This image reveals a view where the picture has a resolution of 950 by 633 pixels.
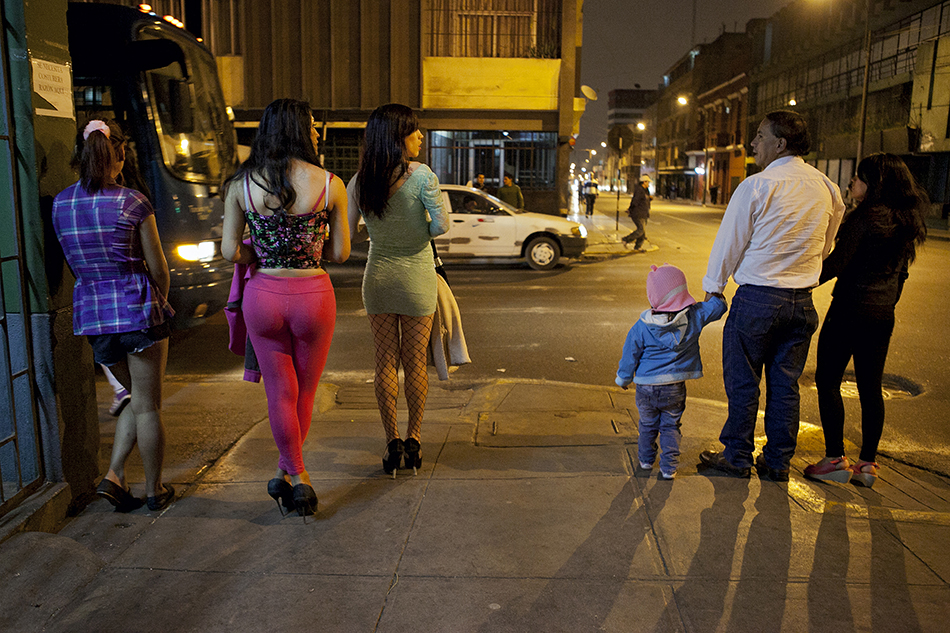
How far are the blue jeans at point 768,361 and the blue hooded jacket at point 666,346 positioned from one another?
16 cm

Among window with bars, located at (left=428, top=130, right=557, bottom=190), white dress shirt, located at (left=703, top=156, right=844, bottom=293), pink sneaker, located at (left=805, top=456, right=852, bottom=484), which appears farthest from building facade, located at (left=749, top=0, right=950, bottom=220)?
pink sneaker, located at (left=805, top=456, right=852, bottom=484)

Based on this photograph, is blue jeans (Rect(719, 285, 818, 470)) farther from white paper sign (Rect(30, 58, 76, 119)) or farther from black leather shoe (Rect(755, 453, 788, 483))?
white paper sign (Rect(30, 58, 76, 119))

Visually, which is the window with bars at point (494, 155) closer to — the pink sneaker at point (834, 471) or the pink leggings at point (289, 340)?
the pink sneaker at point (834, 471)

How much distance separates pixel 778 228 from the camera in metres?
3.97

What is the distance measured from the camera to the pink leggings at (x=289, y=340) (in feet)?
11.6

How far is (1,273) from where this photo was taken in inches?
137

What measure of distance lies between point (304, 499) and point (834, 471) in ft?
9.53

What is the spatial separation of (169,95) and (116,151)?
5.27 metres

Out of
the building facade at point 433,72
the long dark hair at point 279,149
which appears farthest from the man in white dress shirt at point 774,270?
the building facade at point 433,72

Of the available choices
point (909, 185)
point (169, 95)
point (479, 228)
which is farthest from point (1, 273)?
point (479, 228)

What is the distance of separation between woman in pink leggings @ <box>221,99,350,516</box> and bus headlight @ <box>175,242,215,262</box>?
14.8 ft

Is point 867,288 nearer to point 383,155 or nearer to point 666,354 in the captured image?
point 666,354

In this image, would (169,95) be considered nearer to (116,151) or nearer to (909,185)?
(116,151)

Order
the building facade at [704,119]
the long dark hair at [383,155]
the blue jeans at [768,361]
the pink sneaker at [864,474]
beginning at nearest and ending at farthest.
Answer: the long dark hair at [383,155] < the blue jeans at [768,361] < the pink sneaker at [864,474] < the building facade at [704,119]
